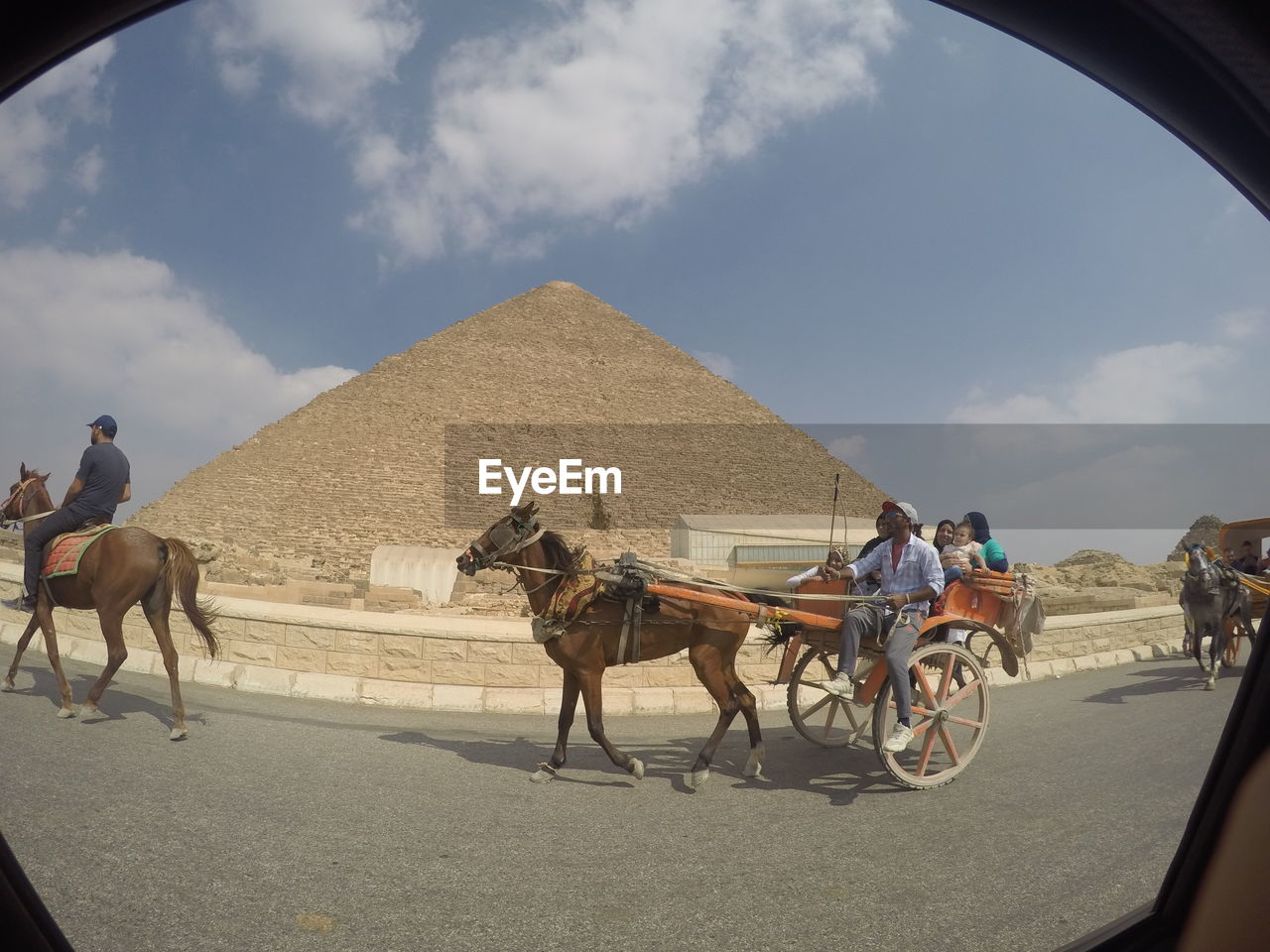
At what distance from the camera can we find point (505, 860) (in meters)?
2.28

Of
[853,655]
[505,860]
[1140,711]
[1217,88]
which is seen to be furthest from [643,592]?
[1140,711]

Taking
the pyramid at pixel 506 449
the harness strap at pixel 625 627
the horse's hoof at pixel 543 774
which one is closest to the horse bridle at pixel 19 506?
the horse's hoof at pixel 543 774

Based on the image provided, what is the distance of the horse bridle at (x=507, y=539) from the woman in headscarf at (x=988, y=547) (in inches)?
129

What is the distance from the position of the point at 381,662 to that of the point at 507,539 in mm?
2471

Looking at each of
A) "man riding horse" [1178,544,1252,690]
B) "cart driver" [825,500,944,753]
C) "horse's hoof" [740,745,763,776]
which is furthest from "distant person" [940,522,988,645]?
"man riding horse" [1178,544,1252,690]

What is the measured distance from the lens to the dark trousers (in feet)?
13.4

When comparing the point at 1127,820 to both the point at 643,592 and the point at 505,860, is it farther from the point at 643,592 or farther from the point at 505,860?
the point at 643,592

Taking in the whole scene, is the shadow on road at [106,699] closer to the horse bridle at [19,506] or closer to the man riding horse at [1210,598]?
the horse bridle at [19,506]

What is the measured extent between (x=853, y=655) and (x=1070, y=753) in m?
1.21

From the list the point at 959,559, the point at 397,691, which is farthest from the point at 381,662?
the point at 959,559

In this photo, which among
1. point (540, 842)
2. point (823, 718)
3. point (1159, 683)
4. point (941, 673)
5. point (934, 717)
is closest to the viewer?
point (540, 842)

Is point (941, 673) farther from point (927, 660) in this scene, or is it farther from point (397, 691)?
point (397, 691)

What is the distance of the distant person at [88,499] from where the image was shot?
3.98 metres

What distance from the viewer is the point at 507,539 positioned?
4363mm
